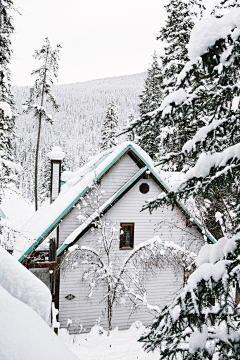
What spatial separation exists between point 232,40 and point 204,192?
5.81ft

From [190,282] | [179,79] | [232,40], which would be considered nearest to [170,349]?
[190,282]

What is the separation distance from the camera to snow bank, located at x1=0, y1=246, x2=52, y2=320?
297 cm

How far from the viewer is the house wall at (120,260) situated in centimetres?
1161

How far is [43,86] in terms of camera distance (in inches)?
939

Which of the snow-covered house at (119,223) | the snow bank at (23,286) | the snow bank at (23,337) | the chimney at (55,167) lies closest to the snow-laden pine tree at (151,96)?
the chimney at (55,167)

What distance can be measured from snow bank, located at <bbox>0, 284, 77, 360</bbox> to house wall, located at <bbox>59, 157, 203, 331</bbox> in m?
9.40

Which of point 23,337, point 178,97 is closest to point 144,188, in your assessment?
point 178,97

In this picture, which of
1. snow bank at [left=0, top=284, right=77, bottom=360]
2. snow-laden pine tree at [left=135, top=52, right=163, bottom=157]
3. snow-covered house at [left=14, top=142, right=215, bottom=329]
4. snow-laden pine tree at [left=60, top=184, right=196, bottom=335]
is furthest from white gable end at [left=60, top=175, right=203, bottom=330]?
snow-laden pine tree at [left=135, top=52, right=163, bottom=157]

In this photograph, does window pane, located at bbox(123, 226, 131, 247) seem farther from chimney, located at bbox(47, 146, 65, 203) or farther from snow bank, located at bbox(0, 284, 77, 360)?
snow bank, located at bbox(0, 284, 77, 360)

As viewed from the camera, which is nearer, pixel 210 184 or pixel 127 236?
pixel 210 184

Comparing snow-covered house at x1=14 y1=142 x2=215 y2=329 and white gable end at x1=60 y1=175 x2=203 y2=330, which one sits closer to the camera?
snow-covered house at x1=14 y1=142 x2=215 y2=329

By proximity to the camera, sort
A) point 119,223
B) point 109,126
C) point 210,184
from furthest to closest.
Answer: point 109,126
point 119,223
point 210,184

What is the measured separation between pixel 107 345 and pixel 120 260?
11.0 feet

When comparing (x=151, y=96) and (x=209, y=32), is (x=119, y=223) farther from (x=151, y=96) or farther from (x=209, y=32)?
(x=151, y=96)
